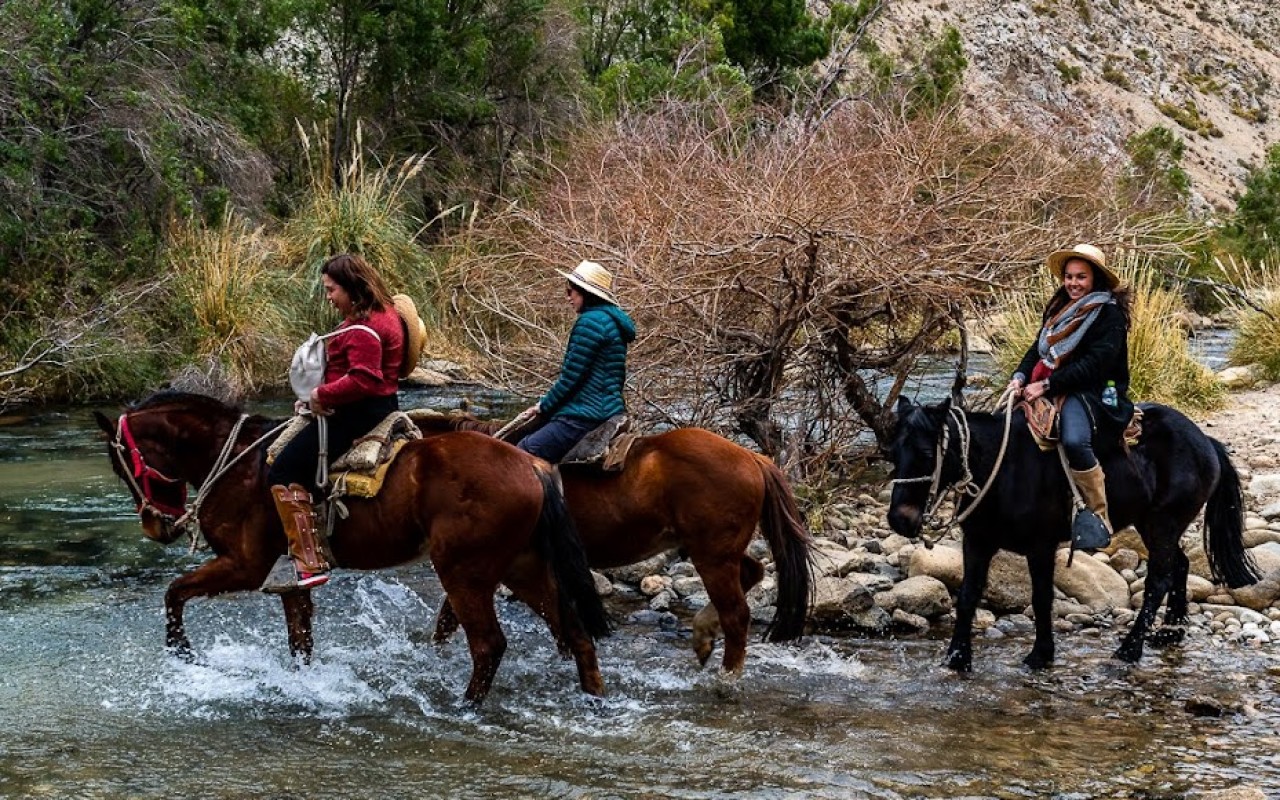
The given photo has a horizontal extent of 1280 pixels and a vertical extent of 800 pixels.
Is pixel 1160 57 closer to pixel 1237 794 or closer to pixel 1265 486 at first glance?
pixel 1265 486

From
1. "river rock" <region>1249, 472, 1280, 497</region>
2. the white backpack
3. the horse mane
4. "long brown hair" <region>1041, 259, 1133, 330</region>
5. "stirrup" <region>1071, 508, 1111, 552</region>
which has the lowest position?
"river rock" <region>1249, 472, 1280, 497</region>

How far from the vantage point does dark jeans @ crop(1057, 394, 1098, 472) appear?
7.07m

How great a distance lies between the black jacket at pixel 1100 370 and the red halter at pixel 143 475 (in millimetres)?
4849

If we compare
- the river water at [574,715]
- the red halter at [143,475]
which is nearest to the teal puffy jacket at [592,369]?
the river water at [574,715]

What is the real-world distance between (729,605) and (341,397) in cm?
227

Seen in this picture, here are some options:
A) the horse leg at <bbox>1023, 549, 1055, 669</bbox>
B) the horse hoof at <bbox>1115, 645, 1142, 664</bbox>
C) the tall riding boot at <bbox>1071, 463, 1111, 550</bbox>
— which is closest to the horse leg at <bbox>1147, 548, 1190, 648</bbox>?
the horse hoof at <bbox>1115, 645, 1142, 664</bbox>

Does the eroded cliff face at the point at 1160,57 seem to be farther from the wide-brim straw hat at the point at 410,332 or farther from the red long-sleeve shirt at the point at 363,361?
the red long-sleeve shirt at the point at 363,361

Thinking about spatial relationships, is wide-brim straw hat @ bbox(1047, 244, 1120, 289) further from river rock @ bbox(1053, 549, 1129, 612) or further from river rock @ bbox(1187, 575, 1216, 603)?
river rock @ bbox(1187, 575, 1216, 603)

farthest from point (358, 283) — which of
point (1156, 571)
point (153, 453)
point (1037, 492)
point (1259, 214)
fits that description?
point (1259, 214)

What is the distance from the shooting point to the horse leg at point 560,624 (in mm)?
6727

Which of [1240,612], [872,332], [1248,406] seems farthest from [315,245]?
[1240,612]

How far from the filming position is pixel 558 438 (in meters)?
7.07

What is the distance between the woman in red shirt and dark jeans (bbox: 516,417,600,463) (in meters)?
0.78

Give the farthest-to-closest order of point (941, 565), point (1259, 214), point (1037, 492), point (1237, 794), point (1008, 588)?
point (1259, 214)
point (941, 565)
point (1008, 588)
point (1037, 492)
point (1237, 794)
